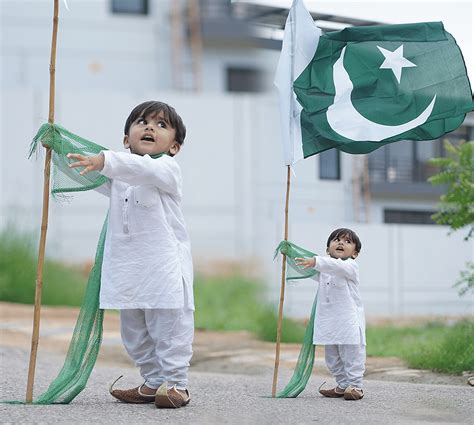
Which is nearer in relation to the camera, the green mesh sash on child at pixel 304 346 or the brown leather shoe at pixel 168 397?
the brown leather shoe at pixel 168 397

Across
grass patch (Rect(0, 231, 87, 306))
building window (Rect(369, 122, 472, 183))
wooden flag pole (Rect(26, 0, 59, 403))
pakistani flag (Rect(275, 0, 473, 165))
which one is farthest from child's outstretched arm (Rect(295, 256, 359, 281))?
building window (Rect(369, 122, 472, 183))

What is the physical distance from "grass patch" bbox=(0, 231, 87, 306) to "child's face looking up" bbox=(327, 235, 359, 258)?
7.24 meters

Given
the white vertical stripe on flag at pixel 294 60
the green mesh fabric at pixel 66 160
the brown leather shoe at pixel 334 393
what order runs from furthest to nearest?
the white vertical stripe on flag at pixel 294 60 → the brown leather shoe at pixel 334 393 → the green mesh fabric at pixel 66 160

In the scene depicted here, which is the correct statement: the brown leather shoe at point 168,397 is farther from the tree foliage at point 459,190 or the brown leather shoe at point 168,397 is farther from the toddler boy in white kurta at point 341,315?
the tree foliage at point 459,190

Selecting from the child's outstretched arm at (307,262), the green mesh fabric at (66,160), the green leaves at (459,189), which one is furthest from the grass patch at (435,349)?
the green mesh fabric at (66,160)

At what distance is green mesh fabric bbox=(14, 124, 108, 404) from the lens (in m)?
4.07

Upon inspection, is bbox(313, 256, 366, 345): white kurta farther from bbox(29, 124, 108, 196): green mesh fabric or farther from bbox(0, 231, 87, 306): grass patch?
bbox(0, 231, 87, 306): grass patch

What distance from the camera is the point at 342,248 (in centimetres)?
523

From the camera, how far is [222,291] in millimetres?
12164

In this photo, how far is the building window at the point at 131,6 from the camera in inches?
547

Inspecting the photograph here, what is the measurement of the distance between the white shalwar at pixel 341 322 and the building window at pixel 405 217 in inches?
302

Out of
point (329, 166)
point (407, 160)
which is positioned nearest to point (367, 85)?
point (329, 166)

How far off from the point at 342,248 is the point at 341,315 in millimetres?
390

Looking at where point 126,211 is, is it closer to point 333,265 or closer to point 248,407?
point 248,407
